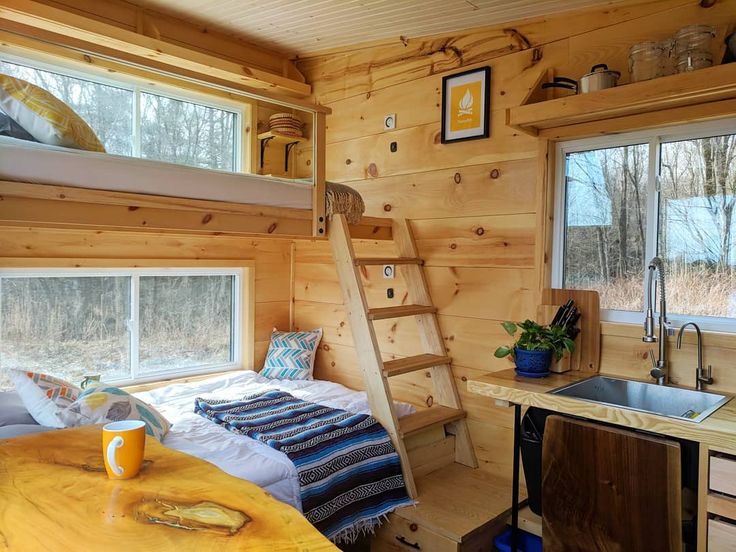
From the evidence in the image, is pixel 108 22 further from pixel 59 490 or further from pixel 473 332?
pixel 59 490

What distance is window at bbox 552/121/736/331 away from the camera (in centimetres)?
209

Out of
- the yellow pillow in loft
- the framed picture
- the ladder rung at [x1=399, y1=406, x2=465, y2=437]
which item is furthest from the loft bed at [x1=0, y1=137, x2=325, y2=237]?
the ladder rung at [x1=399, y1=406, x2=465, y2=437]

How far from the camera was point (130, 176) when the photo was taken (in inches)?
76.7

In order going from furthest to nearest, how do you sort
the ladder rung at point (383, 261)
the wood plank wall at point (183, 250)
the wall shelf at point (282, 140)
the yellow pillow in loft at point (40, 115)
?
1. the wall shelf at point (282, 140)
2. the wood plank wall at point (183, 250)
3. the ladder rung at point (383, 261)
4. the yellow pillow in loft at point (40, 115)

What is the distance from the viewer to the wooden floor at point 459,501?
7.24ft

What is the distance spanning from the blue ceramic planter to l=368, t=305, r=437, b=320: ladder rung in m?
0.63

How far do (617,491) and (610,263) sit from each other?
42.2 inches

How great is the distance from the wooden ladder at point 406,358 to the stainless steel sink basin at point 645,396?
73cm

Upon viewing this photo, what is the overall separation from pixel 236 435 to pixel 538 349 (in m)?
1.30

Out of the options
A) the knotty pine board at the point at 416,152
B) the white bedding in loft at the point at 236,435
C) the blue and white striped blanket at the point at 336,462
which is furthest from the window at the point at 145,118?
the blue and white striped blanket at the point at 336,462

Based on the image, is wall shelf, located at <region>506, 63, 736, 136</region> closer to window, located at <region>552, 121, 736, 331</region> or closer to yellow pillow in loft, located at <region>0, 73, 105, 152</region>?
window, located at <region>552, 121, 736, 331</region>

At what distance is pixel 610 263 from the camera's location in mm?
2381

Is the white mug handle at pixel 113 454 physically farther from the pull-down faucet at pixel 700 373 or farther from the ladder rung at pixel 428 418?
the pull-down faucet at pixel 700 373

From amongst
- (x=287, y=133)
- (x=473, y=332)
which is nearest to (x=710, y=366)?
(x=473, y=332)
